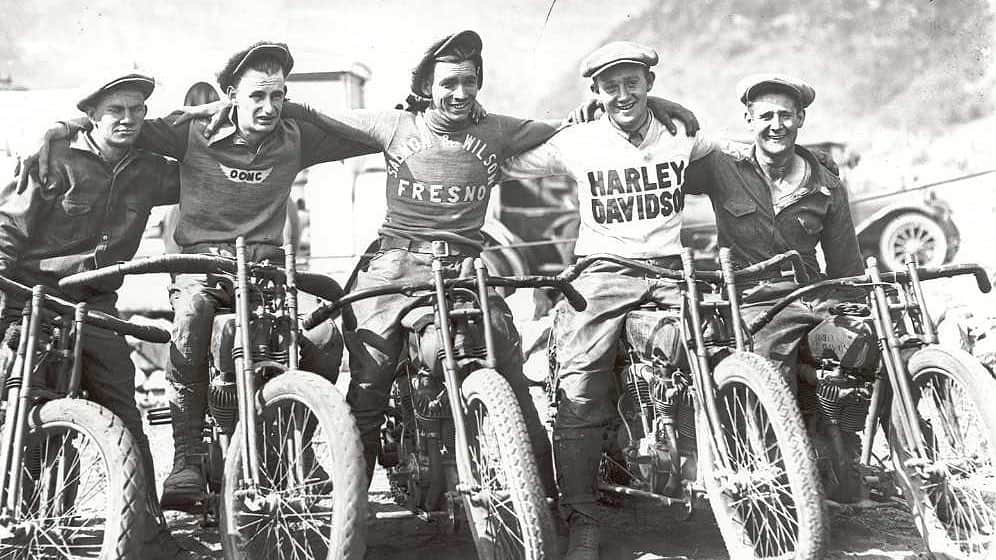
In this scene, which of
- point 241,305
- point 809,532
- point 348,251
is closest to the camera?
point 809,532

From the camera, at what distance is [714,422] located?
12.7 ft

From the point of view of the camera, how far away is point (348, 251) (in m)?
12.2

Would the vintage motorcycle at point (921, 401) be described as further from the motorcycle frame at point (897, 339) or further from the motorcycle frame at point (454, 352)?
the motorcycle frame at point (454, 352)

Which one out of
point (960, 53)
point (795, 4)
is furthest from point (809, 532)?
point (795, 4)

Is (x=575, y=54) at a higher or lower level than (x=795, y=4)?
lower

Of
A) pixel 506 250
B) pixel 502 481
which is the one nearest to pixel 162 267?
pixel 502 481

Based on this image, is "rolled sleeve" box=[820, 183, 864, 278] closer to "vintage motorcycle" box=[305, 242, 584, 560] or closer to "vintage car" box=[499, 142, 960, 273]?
"vintage motorcycle" box=[305, 242, 584, 560]

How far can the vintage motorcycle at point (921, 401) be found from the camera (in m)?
3.81

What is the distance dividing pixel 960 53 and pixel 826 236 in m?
27.3

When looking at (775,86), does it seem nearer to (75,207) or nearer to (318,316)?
(318,316)

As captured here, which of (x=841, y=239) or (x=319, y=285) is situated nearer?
(x=319, y=285)

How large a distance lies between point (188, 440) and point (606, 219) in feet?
6.96

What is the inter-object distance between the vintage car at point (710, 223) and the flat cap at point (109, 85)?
25.3 feet

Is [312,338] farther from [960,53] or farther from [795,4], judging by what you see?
[795,4]
